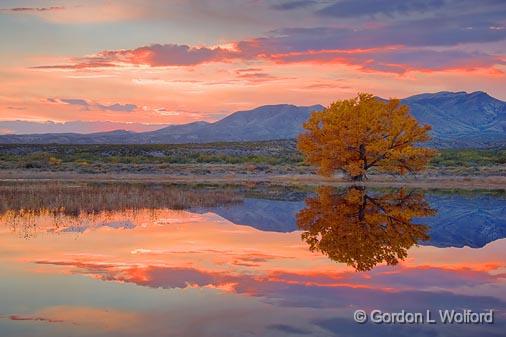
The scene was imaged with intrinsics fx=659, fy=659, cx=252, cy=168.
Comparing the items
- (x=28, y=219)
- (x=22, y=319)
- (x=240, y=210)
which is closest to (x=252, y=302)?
(x=22, y=319)

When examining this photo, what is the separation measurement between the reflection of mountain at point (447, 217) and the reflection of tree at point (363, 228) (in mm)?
621

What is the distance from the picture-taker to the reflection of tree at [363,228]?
1600cm

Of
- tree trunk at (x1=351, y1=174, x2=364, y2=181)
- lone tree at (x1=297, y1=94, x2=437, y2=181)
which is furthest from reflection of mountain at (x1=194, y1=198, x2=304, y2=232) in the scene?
tree trunk at (x1=351, y1=174, x2=364, y2=181)

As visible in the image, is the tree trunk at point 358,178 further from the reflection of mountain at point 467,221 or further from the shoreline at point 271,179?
the reflection of mountain at point 467,221

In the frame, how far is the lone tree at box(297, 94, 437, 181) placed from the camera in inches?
1911

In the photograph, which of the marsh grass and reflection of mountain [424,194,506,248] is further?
the marsh grass

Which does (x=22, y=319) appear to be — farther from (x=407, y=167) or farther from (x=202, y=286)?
(x=407, y=167)

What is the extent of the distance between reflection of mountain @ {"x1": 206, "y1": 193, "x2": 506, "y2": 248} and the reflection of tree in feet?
2.04

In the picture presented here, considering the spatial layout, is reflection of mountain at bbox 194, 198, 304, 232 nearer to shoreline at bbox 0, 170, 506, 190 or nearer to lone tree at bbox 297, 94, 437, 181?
lone tree at bbox 297, 94, 437, 181

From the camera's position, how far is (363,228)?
67.9 feet

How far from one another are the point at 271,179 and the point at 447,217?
3255cm

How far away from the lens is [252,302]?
35.9 ft

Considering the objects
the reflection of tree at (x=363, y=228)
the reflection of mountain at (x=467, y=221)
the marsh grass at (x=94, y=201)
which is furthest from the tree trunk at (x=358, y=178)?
the reflection of tree at (x=363, y=228)

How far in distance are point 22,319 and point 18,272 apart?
13.3 feet
